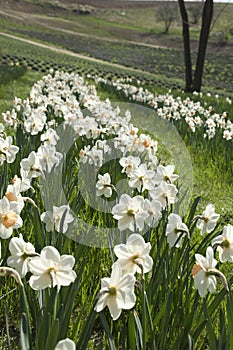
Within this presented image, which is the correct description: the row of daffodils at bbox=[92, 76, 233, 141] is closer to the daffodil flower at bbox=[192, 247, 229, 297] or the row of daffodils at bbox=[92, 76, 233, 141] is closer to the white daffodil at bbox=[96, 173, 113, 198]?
the white daffodil at bbox=[96, 173, 113, 198]

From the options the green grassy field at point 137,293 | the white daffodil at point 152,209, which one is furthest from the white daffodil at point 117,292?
the white daffodil at point 152,209

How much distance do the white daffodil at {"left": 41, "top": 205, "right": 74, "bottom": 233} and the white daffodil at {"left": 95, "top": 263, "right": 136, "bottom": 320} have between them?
551mm

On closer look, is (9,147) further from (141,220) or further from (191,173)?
(191,173)

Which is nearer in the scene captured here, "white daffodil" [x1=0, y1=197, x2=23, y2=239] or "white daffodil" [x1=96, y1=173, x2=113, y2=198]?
"white daffodil" [x1=0, y1=197, x2=23, y2=239]

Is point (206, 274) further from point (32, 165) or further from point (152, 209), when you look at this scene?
point (32, 165)

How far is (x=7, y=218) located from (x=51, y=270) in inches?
11.0

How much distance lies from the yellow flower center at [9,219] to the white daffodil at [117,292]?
0.41 meters

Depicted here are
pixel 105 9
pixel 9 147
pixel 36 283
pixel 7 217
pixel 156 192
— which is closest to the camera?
pixel 36 283

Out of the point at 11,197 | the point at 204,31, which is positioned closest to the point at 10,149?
the point at 11,197

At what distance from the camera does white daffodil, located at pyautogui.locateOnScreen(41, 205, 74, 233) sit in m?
1.67

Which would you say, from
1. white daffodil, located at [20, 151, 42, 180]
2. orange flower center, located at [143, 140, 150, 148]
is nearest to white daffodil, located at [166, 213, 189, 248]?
white daffodil, located at [20, 151, 42, 180]

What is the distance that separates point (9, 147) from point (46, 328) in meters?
1.41

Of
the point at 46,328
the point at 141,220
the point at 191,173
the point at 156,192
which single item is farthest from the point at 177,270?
the point at 191,173

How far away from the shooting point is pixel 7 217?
1404 mm
